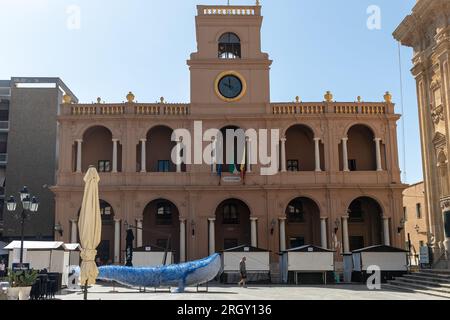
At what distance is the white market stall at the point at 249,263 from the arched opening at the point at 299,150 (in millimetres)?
10472

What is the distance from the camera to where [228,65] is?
39469mm

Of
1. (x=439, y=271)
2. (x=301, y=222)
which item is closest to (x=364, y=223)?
(x=301, y=222)

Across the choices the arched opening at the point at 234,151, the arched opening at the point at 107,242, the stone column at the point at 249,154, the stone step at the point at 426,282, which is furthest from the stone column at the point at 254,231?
the stone step at the point at 426,282

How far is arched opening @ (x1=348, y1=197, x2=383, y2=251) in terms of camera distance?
3959 centimetres

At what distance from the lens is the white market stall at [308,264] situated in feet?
102

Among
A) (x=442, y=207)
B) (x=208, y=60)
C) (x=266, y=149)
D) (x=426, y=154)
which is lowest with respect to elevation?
(x=442, y=207)

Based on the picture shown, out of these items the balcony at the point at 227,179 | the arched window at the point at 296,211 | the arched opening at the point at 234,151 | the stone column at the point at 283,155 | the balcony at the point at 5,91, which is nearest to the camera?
the balcony at the point at 227,179

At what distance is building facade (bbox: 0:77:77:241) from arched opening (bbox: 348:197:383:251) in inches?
969

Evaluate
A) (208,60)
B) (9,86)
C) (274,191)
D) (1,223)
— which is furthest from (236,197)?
(9,86)

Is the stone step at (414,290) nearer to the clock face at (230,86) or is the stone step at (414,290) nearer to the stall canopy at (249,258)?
the stall canopy at (249,258)

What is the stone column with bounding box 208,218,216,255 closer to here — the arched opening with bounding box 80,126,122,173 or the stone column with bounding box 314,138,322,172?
the stone column with bounding box 314,138,322,172
